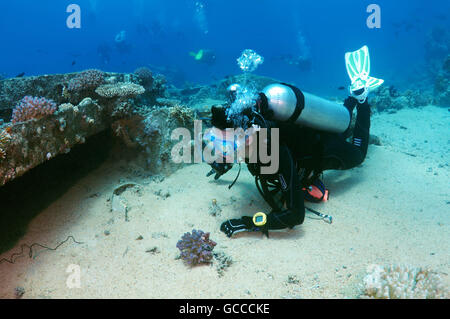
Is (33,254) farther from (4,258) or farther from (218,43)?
(218,43)

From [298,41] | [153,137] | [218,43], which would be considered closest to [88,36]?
[218,43]

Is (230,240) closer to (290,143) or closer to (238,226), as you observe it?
(238,226)

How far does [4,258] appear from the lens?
3.48 meters

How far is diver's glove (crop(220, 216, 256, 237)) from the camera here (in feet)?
12.0

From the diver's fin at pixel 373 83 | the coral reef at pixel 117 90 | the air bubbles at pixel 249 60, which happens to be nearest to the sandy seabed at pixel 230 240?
A: the coral reef at pixel 117 90

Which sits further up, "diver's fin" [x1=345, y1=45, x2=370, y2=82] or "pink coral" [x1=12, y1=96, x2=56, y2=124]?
"diver's fin" [x1=345, y1=45, x2=370, y2=82]

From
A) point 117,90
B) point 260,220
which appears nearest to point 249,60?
point 117,90

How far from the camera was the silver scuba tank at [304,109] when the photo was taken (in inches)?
140

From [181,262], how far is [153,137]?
11.2 feet

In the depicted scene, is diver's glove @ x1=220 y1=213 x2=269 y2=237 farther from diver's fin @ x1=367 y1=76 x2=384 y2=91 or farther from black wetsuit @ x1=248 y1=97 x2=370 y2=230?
diver's fin @ x1=367 y1=76 x2=384 y2=91

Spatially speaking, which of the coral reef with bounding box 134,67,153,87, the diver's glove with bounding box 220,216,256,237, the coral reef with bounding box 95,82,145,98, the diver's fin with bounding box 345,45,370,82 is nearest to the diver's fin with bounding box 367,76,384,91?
the diver's fin with bounding box 345,45,370,82

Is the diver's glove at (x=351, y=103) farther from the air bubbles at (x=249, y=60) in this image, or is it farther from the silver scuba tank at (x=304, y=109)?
the air bubbles at (x=249, y=60)

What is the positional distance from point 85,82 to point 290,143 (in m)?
4.85

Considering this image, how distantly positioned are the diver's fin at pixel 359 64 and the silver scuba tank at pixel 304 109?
170cm
